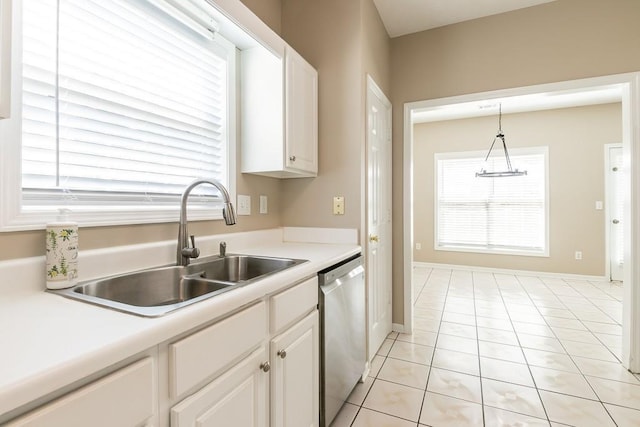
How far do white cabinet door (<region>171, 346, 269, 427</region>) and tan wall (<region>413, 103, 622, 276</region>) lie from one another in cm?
529

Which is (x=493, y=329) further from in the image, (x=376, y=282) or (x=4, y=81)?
(x=4, y=81)

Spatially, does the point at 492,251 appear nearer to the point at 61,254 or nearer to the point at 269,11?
the point at 269,11

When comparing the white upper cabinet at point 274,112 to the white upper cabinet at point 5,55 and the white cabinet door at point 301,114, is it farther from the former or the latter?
the white upper cabinet at point 5,55

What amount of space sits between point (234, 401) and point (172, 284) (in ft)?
2.06

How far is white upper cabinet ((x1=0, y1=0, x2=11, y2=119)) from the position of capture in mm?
727

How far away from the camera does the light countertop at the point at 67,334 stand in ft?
1.65

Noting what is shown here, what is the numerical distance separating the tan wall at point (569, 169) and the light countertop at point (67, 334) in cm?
548

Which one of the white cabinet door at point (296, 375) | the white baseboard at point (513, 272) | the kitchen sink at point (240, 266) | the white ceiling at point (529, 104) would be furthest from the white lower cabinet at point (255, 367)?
the white baseboard at point (513, 272)

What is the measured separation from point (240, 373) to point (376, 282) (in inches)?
66.0

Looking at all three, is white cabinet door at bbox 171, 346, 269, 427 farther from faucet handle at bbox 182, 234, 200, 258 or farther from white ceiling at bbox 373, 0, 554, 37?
white ceiling at bbox 373, 0, 554, 37

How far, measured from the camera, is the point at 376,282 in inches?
98.1

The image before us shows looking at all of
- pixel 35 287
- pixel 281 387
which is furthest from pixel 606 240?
pixel 35 287

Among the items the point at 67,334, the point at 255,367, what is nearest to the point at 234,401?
the point at 255,367

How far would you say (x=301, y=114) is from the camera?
1992 millimetres
